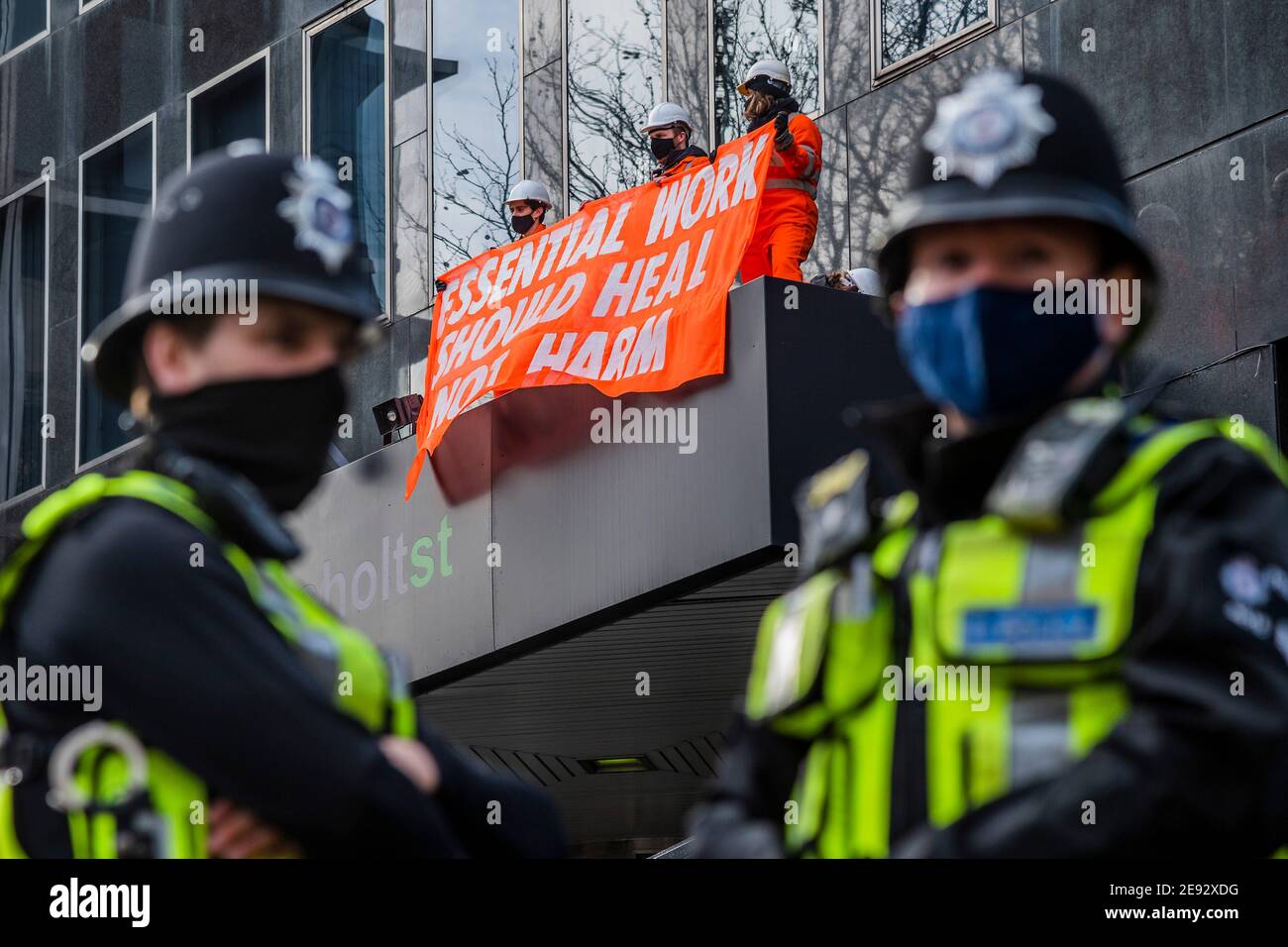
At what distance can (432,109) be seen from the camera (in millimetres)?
14359

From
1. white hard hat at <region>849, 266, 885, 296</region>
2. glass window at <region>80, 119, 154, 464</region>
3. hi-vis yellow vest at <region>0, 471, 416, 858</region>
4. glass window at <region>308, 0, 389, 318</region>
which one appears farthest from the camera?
glass window at <region>308, 0, 389, 318</region>

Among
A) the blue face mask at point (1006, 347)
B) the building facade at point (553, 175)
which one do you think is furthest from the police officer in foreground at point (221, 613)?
the building facade at point (553, 175)

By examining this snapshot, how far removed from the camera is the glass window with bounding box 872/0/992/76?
39.8 ft

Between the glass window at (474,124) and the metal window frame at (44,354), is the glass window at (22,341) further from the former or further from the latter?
the glass window at (474,124)

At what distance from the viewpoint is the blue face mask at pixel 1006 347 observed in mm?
3828

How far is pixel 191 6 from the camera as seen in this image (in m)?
16.1

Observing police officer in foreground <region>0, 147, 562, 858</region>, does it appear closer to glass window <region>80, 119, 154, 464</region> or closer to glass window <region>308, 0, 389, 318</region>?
glass window <region>80, 119, 154, 464</region>

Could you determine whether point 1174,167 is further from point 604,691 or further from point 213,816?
point 213,816

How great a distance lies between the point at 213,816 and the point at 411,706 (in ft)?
1.17

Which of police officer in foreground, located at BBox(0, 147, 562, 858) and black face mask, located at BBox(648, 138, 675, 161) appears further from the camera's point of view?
black face mask, located at BBox(648, 138, 675, 161)

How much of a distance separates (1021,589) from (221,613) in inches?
47.4

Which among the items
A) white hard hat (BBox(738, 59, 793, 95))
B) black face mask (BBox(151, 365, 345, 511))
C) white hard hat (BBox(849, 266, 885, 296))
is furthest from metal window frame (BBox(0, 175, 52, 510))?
black face mask (BBox(151, 365, 345, 511))

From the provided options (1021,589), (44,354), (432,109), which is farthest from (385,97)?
(1021,589)

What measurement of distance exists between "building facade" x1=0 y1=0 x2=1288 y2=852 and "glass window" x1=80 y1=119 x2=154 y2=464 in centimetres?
3
